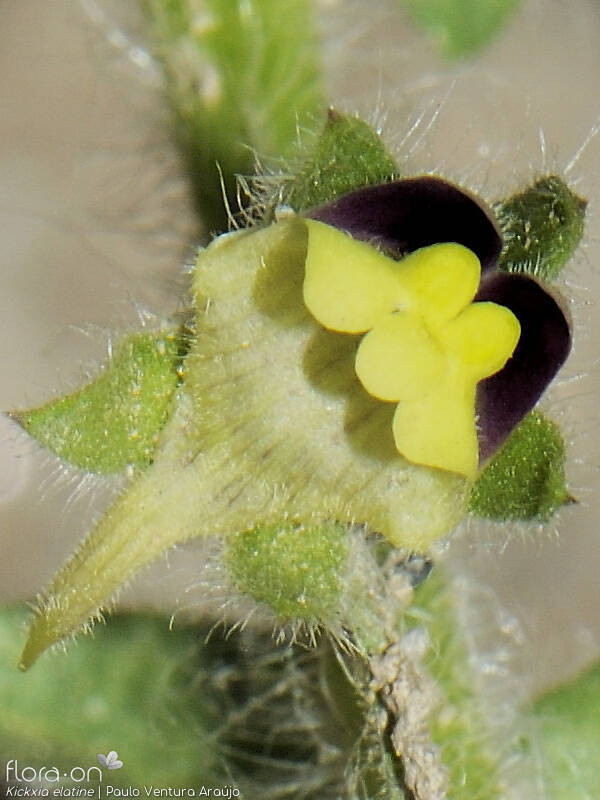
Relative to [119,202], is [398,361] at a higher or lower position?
higher

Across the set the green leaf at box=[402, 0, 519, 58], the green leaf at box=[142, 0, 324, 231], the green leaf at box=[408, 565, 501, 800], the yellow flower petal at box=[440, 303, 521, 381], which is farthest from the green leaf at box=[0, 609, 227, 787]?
the green leaf at box=[402, 0, 519, 58]

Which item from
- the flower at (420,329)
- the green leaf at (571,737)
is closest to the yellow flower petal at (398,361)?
the flower at (420,329)

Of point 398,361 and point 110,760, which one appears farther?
point 110,760

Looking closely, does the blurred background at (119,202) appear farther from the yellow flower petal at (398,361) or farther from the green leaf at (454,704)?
the yellow flower petal at (398,361)

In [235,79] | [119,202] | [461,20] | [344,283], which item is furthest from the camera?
[119,202]

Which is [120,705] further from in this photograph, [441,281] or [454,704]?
[441,281]

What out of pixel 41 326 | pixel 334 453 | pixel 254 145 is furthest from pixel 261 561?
pixel 41 326

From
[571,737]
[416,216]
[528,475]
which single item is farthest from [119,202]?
[528,475]
